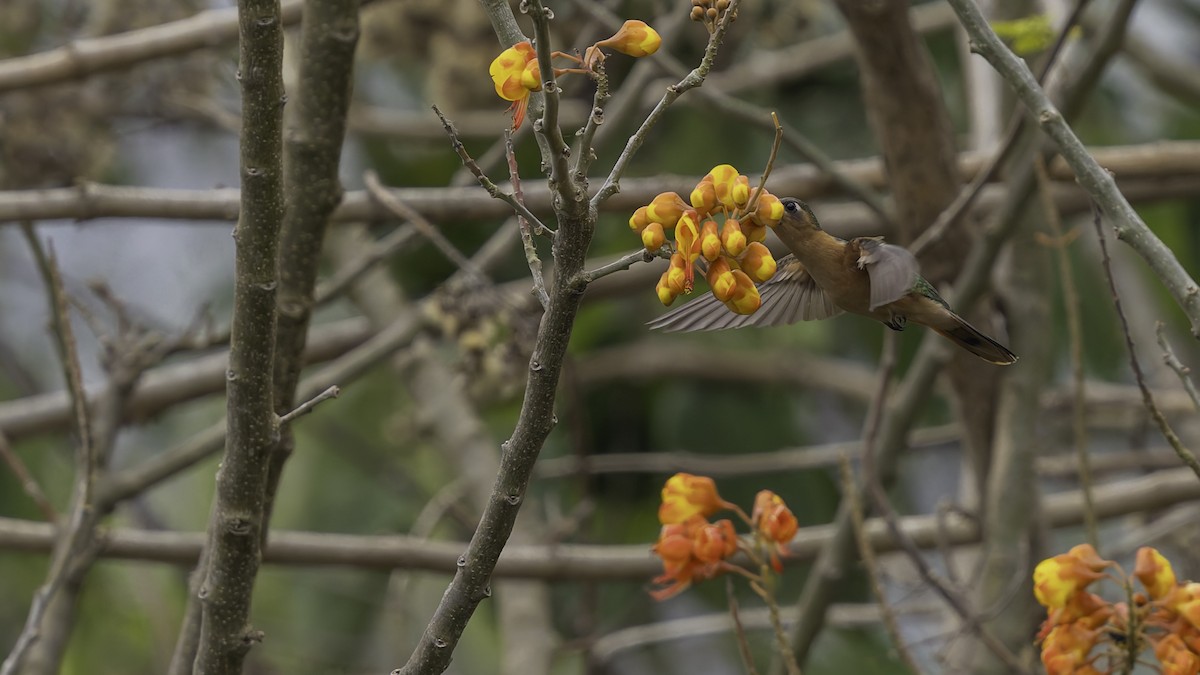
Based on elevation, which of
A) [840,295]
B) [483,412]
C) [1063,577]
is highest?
[483,412]

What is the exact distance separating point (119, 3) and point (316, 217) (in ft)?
9.19

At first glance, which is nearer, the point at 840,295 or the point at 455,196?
the point at 840,295

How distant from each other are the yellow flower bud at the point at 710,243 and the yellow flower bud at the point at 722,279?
0.01m

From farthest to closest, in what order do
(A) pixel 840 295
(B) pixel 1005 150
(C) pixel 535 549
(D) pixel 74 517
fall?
(C) pixel 535 549, (B) pixel 1005 150, (D) pixel 74 517, (A) pixel 840 295

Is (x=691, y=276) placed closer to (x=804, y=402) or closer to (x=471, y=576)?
(x=471, y=576)

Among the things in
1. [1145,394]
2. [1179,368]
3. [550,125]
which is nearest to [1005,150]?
[1145,394]

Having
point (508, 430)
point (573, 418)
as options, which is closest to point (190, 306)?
point (508, 430)

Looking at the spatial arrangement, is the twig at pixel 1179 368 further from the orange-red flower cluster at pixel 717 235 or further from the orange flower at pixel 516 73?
the orange flower at pixel 516 73

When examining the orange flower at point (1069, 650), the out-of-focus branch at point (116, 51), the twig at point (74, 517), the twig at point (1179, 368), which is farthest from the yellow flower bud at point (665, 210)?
the out-of-focus branch at point (116, 51)

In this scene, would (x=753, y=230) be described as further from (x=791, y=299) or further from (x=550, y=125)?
(x=791, y=299)

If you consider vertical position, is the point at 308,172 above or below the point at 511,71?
above

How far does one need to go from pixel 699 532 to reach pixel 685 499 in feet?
0.19

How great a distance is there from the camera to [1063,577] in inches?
51.0

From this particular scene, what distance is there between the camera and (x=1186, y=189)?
2850 mm
